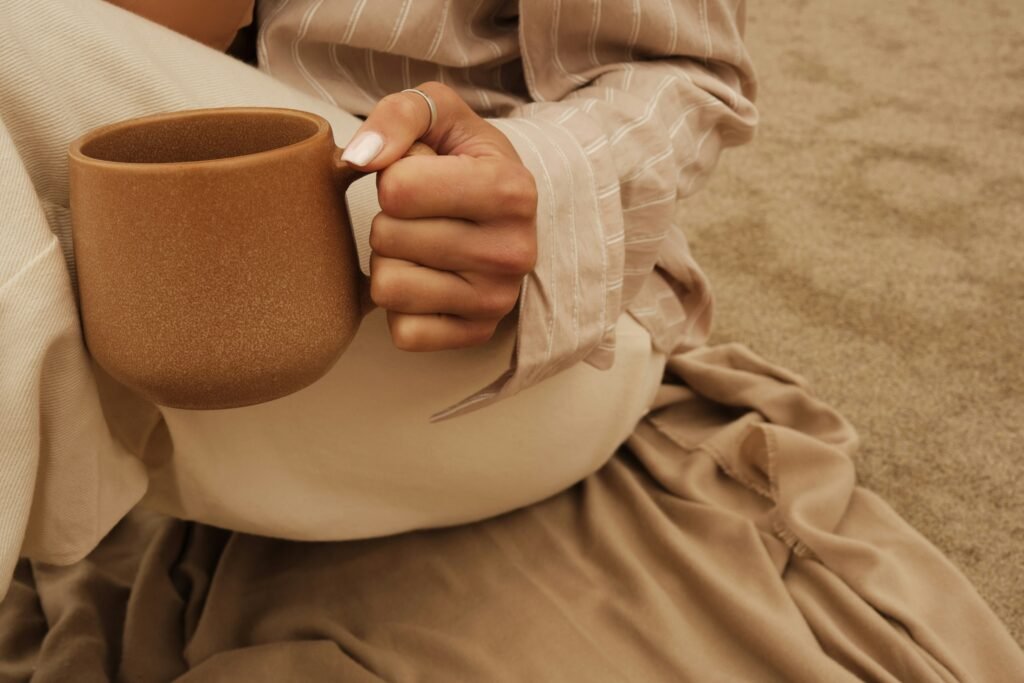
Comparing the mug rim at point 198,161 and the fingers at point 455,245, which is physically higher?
the mug rim at point 198,161

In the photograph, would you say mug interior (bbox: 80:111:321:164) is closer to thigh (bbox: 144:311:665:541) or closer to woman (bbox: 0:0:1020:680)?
woman (bbox: 0:0:1020:680)

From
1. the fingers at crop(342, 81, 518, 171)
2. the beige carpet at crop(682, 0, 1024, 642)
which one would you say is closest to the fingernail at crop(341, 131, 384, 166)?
the fingers at crop(342, 81, 518, 171)

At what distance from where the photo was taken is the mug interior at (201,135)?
1.24 ft

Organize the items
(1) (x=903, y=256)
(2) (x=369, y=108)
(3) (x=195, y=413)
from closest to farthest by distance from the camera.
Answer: (3) (x=195, y=413) < (2) (x=369, y=108) < (1) (x=903, y=256)

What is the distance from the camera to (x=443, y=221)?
15.4 inches

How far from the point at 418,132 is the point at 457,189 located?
0.03m

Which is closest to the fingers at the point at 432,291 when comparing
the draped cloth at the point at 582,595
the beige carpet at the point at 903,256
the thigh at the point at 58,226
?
the thigh at the point at 58,226

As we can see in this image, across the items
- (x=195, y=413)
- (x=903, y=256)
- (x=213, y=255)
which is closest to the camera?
(x=213, y=255)

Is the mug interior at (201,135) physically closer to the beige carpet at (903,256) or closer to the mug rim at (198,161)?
the mug rim at (198,161)

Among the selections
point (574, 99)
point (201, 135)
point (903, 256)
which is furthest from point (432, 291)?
point (903, 256)

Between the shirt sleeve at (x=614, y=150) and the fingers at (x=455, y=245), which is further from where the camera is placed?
the shirt sleeve at (x=614, y=150)

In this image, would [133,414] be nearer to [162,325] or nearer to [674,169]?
[162,325]

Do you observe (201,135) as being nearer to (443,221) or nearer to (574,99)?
(443,221)

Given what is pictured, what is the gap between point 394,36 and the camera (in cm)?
58
